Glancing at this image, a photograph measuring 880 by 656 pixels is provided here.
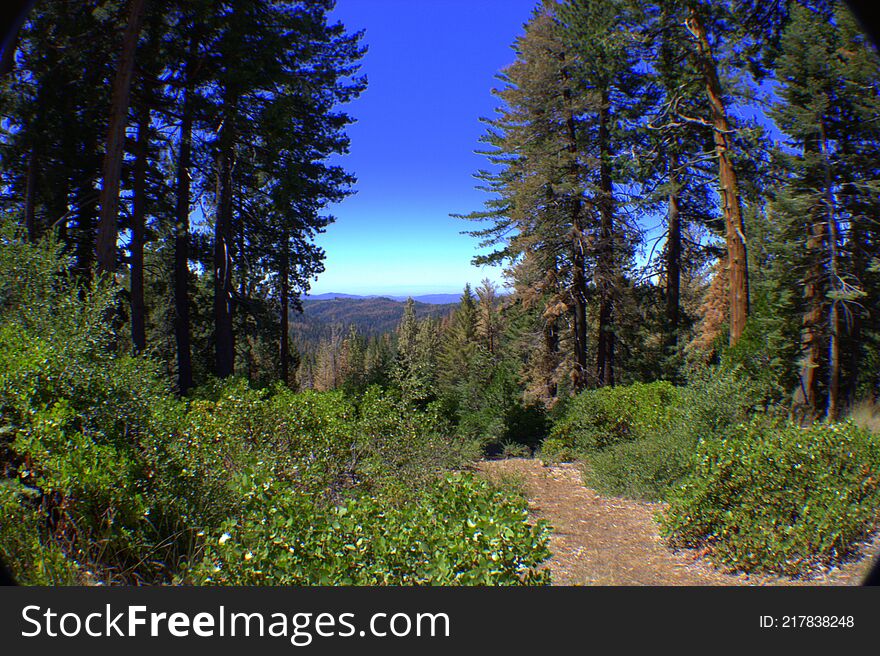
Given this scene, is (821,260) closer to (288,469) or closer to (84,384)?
(288,469)

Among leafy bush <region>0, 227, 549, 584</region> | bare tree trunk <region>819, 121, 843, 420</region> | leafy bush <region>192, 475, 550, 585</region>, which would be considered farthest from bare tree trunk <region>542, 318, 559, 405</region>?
leafy bush <region>192, 475, 550, 585</region>

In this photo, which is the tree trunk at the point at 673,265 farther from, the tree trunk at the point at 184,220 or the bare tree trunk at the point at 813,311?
the tree trunk at the point at 184,220

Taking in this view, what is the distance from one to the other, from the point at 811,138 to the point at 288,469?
35.5 ft

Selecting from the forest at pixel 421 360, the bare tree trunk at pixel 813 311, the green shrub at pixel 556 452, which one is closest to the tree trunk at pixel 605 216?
the forest at pixel 421 360

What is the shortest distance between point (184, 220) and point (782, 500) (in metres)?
13.9

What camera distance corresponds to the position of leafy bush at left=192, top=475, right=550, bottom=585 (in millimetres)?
2305

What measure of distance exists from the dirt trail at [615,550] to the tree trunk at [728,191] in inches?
219

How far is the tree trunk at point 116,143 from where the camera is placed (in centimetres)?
822

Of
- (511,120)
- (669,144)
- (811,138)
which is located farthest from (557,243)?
(811,138)

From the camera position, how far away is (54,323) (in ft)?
15.1

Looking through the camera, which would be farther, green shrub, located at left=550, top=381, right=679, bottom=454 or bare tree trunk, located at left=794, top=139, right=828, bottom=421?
green shrub, located at left=550, top=381, right=679, bottom=454

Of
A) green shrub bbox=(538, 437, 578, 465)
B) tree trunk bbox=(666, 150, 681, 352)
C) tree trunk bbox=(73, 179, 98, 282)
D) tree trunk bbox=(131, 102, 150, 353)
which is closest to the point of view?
green shrub bbox=(538, 437, 578, 465)

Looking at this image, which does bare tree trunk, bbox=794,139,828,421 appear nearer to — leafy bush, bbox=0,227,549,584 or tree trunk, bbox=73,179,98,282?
leafy bush, bbox=0,227,549,584

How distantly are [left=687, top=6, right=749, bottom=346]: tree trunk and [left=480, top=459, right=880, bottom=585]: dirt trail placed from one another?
557 centimetres
